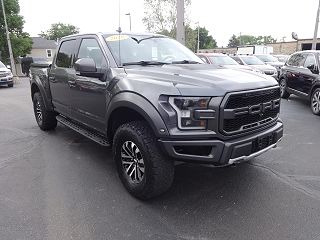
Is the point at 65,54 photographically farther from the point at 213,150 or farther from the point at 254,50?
the point at 254,50

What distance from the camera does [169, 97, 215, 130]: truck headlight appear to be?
3.24 meters

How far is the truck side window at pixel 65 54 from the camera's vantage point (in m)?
5.45

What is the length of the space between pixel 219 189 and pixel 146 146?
123 centimetres

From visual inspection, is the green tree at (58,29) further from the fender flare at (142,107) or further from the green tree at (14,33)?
the fender flare at (142,107)

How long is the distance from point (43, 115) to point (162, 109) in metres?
4.33

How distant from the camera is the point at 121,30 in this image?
5.00 metres

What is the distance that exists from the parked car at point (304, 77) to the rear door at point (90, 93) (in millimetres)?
6328

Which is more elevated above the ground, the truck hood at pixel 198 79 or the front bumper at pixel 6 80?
the truck hood at pixel 198 79

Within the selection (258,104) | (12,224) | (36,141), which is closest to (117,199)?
(12,224)

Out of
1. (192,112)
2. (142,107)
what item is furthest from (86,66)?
(192,112)

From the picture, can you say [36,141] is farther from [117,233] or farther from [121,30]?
[117,233]

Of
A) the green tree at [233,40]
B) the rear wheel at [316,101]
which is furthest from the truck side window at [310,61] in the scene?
the green tree at [233,40]

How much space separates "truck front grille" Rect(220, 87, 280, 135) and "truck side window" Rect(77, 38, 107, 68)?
6.04 feet

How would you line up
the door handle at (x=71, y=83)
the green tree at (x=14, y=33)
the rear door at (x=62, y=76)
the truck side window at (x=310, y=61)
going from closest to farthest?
1. the door handle at (x=71, y=83)
2. the rear door at (x=62, y=76)
3. the truck side window at (x=310, y=61)
4. the green tree at (x=14, y=33)
